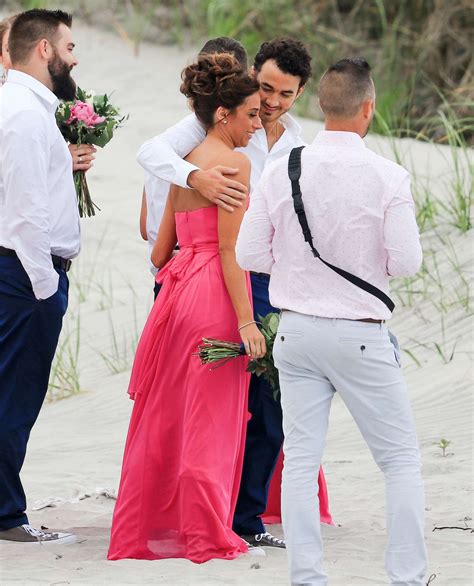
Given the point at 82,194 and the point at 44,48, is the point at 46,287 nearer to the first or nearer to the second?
the point at 82,194

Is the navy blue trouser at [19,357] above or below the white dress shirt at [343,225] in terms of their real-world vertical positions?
below

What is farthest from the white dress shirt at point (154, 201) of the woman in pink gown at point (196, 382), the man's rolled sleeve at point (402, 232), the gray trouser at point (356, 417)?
the man's rolled sleeve at point (402, 232)

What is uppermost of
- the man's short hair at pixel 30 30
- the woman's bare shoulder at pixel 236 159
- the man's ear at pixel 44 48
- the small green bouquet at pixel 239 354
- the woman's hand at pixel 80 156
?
the man's short hair at pixel 30 30

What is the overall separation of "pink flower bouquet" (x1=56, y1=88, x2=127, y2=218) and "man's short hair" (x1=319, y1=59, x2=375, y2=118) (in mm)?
1471

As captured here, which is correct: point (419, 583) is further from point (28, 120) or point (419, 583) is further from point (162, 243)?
point (28, 120)

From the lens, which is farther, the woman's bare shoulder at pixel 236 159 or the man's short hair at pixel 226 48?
A: the man's short hair at pixel 226 48

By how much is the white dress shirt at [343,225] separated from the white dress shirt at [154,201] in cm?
131

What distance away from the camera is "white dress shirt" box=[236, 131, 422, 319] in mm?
3814

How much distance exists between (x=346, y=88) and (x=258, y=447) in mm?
1686

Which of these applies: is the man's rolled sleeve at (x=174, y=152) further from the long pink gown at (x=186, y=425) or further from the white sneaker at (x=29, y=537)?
the white sneaker at (x=29, y=537)

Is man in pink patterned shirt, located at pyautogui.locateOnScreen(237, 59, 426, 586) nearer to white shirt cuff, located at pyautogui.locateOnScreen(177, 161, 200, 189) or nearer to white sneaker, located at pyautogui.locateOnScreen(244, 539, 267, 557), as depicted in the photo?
white shirt cuff, located at pyautogui.locateOnScreen(177, 161, 200, 189)

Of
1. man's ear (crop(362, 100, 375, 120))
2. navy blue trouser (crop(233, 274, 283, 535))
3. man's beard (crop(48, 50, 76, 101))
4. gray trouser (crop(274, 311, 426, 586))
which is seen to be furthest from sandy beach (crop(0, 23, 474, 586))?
man's beard (crop(48, 50, 76, 101))

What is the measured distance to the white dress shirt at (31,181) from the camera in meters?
4.75

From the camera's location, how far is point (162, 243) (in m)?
4.95
